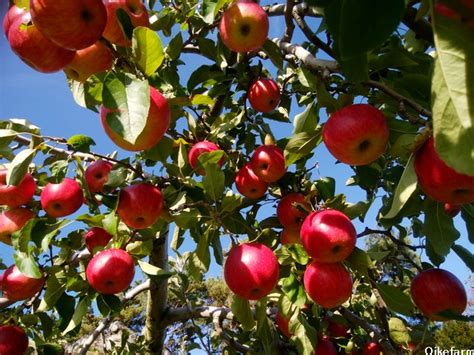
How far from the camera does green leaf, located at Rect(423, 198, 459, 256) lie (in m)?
1.66

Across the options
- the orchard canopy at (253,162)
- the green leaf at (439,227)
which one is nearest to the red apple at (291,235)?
the orchard canopy at (253,162)

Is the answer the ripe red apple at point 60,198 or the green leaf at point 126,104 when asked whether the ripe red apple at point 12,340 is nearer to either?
the ripe red apple at point 60,198

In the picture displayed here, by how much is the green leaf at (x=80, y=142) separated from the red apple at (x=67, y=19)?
2.91ft

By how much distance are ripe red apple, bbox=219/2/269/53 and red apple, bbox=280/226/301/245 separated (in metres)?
1.02

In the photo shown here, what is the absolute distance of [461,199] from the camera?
47.7 inches

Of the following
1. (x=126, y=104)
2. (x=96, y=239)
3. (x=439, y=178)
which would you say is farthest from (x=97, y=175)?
(x=439, y=178)

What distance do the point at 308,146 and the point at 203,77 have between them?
3.93 ft

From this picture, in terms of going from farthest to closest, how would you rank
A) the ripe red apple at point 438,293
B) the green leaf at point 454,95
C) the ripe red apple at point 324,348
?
the ripe red apple at point 324,348, the ripe red apple at point 438,293, the green leaf at point 454,95

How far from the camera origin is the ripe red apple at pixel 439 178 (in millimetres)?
1129

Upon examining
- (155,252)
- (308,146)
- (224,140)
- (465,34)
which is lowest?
(155,252)

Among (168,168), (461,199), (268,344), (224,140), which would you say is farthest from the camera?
(224,140)

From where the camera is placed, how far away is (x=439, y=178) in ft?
3.74

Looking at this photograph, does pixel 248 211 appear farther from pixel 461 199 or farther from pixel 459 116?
pixel 459 116

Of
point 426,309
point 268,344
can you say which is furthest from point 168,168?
point 426,309
